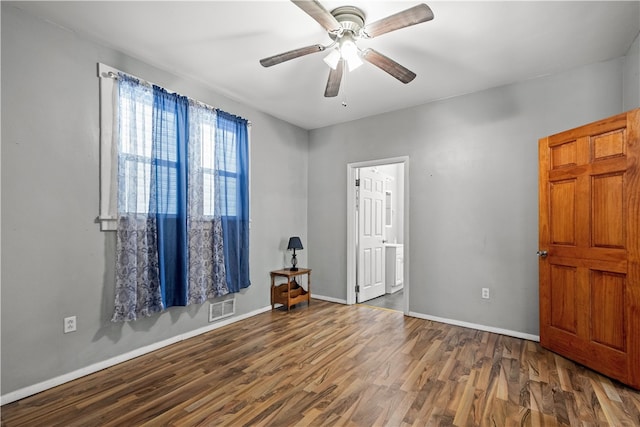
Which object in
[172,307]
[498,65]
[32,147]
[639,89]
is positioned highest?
[498,65]

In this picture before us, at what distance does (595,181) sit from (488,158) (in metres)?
1.09

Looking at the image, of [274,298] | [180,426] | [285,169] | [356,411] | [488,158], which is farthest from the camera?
[285,169]

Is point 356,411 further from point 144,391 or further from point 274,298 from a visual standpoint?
point 274,298

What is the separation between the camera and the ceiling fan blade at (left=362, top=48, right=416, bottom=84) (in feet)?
7.55

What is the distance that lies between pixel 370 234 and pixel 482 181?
1.93 meters

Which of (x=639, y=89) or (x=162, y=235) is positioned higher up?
(x=639, y=89)

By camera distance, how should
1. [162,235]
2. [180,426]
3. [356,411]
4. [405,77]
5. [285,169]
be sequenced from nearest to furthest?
[180,426] < [356,411] < [405,77] < [162,235] < [285,169]

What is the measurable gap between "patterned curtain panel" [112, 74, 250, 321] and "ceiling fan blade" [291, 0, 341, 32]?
1872 mm

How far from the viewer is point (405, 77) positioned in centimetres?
252

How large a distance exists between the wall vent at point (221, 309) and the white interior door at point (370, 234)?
6.29 ft

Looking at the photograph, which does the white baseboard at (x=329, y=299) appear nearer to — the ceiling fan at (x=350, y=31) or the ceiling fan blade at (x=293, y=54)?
the ceiling fan at (x=350, y=31)

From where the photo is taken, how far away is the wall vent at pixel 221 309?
11.6 feet

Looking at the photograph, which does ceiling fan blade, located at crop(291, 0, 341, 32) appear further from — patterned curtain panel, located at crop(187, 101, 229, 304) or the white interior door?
the white interior door

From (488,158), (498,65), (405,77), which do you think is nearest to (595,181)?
(488,158)
